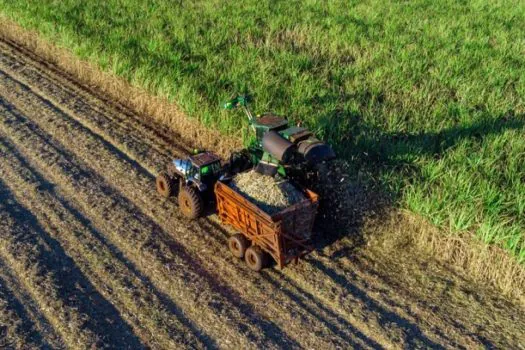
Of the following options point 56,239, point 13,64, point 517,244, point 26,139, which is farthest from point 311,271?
point 13,64

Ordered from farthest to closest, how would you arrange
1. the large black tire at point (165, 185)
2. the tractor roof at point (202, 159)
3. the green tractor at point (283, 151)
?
the large black tire at point (165, 185) < the tractor roof at point (202, 159) < the green tractor at point (283, 151)

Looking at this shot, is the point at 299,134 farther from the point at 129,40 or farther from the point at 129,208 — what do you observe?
the point at 129,40

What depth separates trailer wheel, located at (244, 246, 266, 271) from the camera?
577cm

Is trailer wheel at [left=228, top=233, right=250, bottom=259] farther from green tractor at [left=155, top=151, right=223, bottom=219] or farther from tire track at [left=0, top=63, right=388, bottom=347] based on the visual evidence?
green tractor at [left=155, top=151, right=223, bottom=219]

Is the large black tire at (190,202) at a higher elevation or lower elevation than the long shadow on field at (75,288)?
higher

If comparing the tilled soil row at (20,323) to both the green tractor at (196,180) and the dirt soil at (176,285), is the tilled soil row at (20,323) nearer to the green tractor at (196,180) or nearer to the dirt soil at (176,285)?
the dirt soil at (176,285)

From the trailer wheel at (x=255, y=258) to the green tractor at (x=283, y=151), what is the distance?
0.92 meters

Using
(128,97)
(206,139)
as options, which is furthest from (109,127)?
(206,139)

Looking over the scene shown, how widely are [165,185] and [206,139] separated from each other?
1.53 meters

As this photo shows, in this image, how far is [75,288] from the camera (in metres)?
5.56

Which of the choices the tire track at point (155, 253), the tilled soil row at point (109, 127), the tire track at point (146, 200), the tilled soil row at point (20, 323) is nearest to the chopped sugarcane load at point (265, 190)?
the tire track at point (146, 200)

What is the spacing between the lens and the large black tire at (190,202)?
6.50m

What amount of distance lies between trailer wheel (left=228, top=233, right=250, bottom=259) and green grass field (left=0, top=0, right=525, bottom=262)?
1946mm

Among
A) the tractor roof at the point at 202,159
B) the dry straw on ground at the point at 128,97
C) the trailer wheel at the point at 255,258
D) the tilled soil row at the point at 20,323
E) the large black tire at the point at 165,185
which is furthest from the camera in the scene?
the dry straw on ground at the point at 128,97
